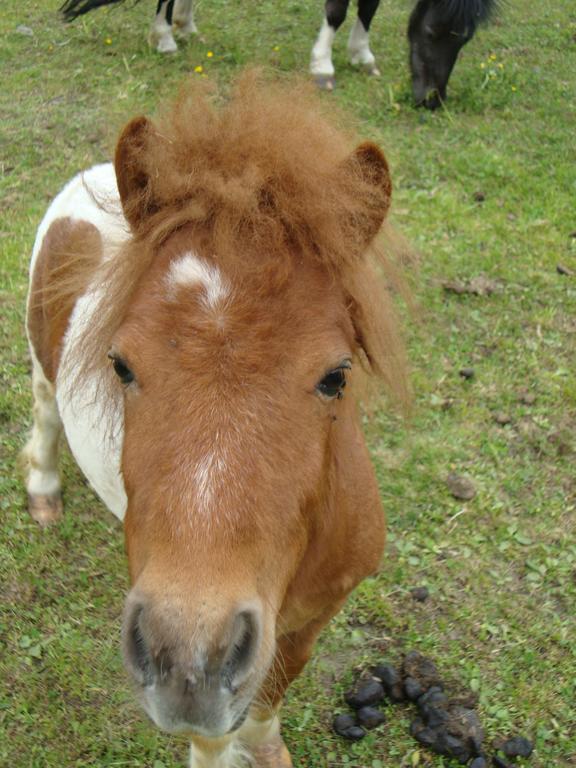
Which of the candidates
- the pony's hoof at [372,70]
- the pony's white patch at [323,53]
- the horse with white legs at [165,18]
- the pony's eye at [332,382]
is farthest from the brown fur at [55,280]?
the pony's hoof at [372,70]

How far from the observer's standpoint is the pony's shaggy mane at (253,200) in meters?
1.83

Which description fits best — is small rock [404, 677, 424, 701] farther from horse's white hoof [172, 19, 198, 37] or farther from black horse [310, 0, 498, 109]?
horse's white hoof [172, 19, 198, 37]

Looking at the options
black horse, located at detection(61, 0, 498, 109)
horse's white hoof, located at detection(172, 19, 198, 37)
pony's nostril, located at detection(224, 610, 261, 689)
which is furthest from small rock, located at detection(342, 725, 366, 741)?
horse's white hoof, located at detection(172, 19, 198, 37)

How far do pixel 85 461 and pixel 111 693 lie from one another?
3.21ft

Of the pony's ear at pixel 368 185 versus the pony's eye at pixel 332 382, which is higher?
the pony's ear at pixel 368 185

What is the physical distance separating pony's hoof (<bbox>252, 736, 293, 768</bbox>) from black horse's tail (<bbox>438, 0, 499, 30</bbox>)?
21.5 feet

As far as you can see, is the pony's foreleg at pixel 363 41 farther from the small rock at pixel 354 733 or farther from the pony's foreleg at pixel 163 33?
the small rock at pixel 354 733

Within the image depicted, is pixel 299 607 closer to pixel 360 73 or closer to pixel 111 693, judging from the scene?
pixel 111 693

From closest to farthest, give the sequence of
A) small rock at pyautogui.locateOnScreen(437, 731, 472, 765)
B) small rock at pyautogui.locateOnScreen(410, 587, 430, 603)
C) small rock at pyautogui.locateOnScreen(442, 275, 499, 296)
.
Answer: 1. small rock at pyautogui.locateOnScreen(437, 731, 472, 765)
2. small rock at pyautogui.locateOnScreen(410, 587, 430, 603)
3. small rock at pyautogui.locateOnScreen(442, 275, 499, 296)

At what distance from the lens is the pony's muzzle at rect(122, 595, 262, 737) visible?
136 centimetres

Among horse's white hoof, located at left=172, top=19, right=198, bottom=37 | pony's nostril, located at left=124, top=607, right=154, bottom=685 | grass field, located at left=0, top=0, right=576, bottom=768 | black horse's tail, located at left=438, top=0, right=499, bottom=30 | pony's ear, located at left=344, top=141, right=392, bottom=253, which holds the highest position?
pony's ear, located at left=344, top=141, right=392, bottom=253

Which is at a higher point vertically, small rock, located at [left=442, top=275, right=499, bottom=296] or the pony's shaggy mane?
the pony's shaggy mane

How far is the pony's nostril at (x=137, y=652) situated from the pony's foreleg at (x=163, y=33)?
758cm

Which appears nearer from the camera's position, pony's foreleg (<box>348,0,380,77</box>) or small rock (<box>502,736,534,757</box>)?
small rock (<box>502,736,534,757</box>)
